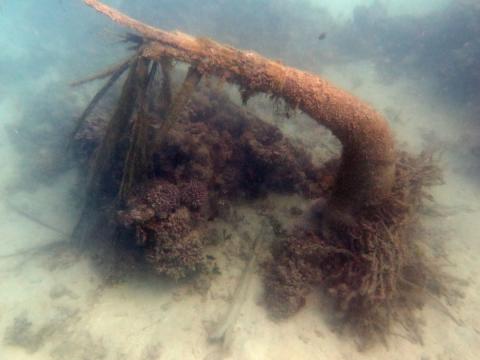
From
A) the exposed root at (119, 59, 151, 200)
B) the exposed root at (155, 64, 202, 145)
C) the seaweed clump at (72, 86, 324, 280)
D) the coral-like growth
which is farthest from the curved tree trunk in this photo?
the coral-like growth

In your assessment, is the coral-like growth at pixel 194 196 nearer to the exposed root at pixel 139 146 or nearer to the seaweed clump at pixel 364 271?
the exposed root at pixel 139 146

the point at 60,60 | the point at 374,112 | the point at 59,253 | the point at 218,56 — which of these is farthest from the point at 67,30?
the point at 374,112

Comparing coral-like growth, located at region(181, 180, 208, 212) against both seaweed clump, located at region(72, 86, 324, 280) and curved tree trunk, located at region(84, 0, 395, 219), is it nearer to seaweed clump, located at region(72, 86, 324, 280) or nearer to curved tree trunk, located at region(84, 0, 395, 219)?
seaweed clump, located at region(72, 86, 324, 280)

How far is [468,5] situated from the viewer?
1497cm

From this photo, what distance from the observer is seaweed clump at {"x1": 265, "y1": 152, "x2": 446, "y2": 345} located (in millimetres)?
4348

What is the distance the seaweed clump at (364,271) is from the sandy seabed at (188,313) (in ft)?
0.79

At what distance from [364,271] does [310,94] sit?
105 inches

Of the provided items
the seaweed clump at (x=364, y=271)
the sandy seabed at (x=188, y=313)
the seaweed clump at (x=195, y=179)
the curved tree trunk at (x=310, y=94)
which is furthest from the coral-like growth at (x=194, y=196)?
the curved tree trunk at (x=310, y=94)

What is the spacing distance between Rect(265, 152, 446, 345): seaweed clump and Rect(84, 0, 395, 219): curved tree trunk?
27.8 inches

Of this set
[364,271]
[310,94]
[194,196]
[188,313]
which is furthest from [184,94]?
[364,271]

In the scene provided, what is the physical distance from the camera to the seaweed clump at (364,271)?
14.3 ft

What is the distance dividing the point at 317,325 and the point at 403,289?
143cm

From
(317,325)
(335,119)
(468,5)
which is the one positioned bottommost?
(317,325)

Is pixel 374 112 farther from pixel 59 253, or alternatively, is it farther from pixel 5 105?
pixel 5 105
